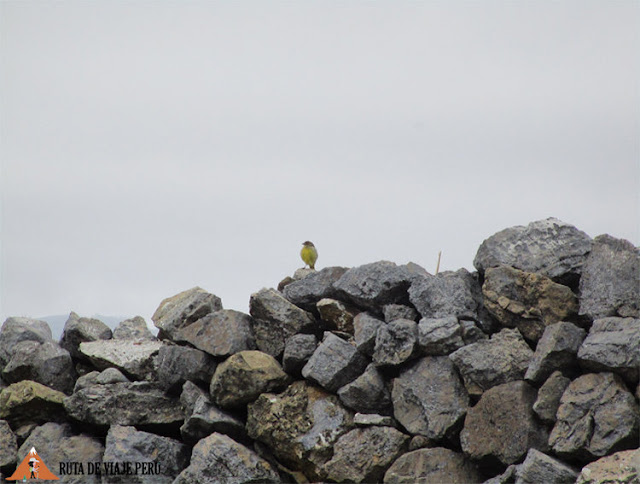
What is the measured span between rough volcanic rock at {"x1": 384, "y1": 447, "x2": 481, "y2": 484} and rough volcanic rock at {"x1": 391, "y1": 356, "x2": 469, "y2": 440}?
6.7 inches

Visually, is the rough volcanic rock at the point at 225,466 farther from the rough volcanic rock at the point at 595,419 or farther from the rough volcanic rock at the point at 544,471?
the rough volcanic rock at the point at 595,419

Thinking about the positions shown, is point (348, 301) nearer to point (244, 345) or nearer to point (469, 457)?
point (244, 345)

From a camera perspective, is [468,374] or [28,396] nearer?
[468,374]

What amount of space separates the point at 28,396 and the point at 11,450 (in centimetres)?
64

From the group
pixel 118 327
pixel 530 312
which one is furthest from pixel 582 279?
pixel 118 327

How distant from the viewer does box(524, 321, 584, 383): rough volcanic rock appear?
19.3 ft

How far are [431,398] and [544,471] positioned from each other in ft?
4.02

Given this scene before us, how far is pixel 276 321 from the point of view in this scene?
741cm

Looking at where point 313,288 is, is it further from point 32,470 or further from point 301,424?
point 32,470

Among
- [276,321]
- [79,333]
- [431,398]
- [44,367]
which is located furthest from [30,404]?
[431,398]

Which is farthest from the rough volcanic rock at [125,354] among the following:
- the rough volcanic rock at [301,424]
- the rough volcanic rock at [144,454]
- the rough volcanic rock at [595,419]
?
the rough volcanic rock at [595,419]

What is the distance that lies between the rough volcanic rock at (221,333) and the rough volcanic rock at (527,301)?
261cm

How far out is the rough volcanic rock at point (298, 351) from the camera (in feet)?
23.3

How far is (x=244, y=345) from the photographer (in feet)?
24.4
